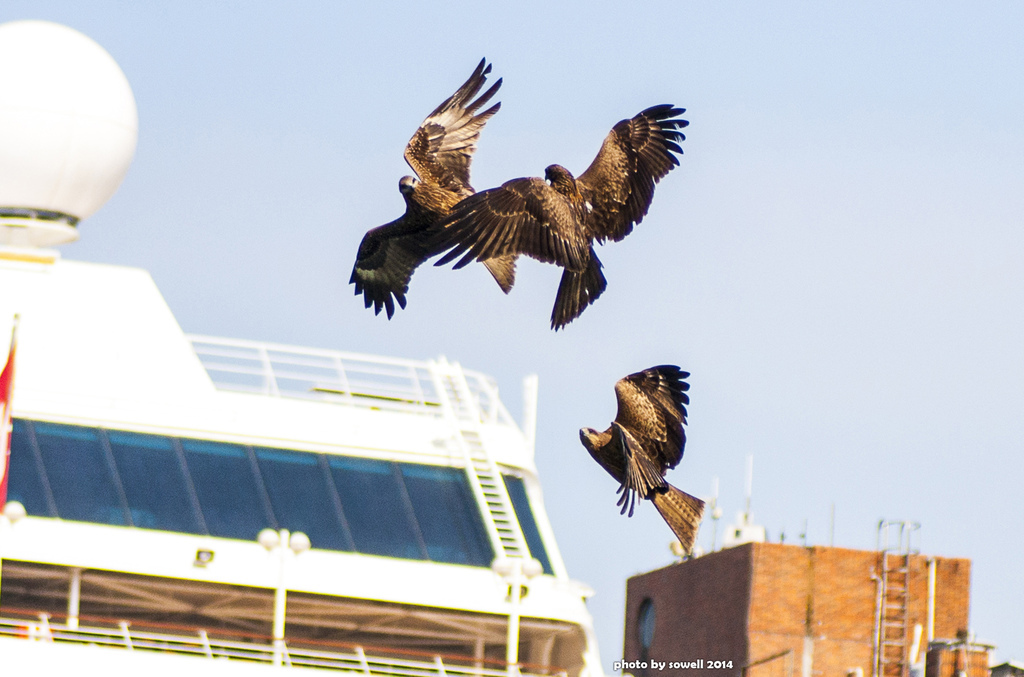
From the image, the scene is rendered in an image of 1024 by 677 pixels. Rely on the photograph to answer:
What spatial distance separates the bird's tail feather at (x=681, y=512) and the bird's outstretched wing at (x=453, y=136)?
11.1 feet

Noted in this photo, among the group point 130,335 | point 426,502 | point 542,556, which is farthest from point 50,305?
point 542,556

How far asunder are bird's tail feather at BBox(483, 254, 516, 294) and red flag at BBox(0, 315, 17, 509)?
17.4m

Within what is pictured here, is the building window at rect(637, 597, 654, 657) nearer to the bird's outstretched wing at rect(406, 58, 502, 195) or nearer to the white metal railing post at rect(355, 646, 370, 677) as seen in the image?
the white metal railing post at rect(355, 646, 370, 677)

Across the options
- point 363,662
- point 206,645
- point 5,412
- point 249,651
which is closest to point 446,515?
point 249,651

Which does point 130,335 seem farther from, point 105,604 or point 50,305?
point 105,604

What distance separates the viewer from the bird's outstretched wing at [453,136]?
15.1 metres

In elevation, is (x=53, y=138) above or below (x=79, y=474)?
above

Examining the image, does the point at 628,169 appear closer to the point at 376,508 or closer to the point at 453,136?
the point at 453,136

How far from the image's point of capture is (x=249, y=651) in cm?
3219

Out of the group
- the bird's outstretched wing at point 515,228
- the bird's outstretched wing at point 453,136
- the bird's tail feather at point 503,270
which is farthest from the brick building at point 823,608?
the bird's outstretched wing at point 515,228

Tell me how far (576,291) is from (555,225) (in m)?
0.42

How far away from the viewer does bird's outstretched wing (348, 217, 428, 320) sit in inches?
576

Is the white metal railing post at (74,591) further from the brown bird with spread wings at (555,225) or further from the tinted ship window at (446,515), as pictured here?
the brown bird with spread wings at (555,225)

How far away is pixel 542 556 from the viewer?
3384 centimetres
